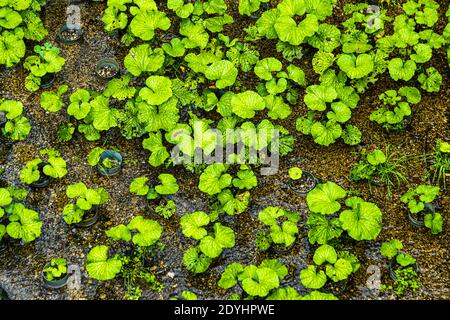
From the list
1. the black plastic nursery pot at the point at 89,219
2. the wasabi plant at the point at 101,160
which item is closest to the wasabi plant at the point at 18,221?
the black plastic nursery pot at the point at 89,219


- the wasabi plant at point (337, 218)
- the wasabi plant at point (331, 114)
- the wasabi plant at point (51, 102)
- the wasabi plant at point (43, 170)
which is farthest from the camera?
the wasabi plant at point (51, 102)

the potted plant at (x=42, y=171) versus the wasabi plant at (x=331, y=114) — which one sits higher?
the wasabi plant at (x=331, y=114)

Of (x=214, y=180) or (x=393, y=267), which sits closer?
(x=393, y=267)

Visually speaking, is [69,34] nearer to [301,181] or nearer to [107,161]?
[107,161]

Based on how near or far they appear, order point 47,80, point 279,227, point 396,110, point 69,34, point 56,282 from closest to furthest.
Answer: point 56,282, point 279,227, point 396,110, point 47,80, point 69,34

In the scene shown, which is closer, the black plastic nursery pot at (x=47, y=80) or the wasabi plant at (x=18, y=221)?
the wasabi plant at (x=18, y=221)

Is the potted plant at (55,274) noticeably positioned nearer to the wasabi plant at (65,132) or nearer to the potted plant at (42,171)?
the potted plant at (42,171)

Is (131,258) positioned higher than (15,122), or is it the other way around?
(15,122)

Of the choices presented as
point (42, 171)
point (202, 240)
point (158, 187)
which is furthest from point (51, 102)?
point (202, 240)
